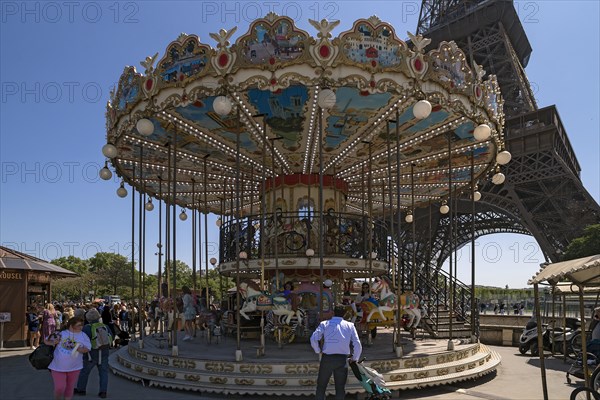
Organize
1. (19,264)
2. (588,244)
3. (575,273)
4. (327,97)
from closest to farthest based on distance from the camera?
1. (575,273)
2. (327,97)
3. (19,264)
4. (588,244)

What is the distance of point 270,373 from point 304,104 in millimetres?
6118

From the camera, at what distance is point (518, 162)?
45500 mm

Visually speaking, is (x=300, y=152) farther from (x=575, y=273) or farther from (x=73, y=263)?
(x=73, y=263)

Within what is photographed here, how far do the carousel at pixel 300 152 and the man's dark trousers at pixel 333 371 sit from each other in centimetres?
195

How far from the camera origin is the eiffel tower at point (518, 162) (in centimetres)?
4359

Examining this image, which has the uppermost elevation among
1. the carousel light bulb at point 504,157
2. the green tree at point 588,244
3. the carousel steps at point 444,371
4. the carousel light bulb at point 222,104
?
the carousel light bulb at point 222,104

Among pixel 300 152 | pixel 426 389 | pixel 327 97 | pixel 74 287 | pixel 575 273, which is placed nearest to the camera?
pixel 575 273

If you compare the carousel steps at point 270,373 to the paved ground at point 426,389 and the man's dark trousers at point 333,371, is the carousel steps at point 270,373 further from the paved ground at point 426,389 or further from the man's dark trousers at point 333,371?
the man's dark trousers at point 333,371

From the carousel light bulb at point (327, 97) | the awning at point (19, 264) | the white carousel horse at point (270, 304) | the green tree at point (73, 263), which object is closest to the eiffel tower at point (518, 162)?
the awning at point (19, 264)

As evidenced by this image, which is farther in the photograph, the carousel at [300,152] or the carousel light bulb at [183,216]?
the carousel light bulb at [183,216]

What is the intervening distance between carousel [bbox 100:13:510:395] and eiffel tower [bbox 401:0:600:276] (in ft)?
67.1

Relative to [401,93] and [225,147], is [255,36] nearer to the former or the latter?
[401,93]

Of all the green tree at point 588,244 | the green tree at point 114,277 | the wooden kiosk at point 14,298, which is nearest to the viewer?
the wooden kiosk at point 14,298

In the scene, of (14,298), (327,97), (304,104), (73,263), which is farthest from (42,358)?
(73,263)
